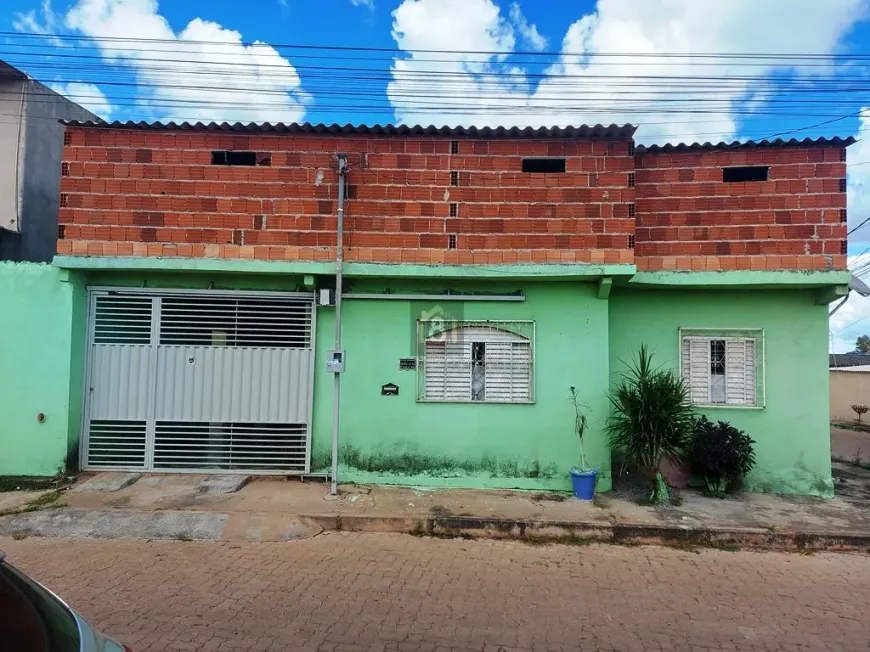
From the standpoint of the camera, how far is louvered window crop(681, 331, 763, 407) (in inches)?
274

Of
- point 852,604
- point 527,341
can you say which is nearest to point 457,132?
point 527,341

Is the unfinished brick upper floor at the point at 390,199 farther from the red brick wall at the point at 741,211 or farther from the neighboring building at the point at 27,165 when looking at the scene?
the neighboring building at the point at 27,165

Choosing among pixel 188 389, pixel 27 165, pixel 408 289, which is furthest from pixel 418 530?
pixel 27 165

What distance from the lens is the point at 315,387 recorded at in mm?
6844

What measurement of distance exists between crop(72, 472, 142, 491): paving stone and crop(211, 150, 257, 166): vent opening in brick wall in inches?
169

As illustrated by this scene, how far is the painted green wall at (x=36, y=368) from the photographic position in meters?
6.51

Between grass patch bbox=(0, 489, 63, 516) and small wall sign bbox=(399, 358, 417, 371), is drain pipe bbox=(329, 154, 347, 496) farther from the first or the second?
grass patch bbox=(0, 489, 63, 516)

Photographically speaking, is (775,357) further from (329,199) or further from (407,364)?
(329,199)

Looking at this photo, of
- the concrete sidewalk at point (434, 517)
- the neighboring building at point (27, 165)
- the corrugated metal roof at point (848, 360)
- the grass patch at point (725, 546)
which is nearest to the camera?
the grass patch at point (725, 546)

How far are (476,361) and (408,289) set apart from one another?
134cm

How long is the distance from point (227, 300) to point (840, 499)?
28.0 ft

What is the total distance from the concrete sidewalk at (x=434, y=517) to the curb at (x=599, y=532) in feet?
0.03

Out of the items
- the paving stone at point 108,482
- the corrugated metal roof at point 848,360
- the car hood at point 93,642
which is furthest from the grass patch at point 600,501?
the corrugated metal roof at point 848,360

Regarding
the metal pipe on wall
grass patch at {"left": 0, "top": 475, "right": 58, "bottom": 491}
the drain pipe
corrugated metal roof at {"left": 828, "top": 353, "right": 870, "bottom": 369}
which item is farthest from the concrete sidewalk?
corrugated metal roof at {"left": 828, "top": 353, "right": 870, "bottom": 369}
